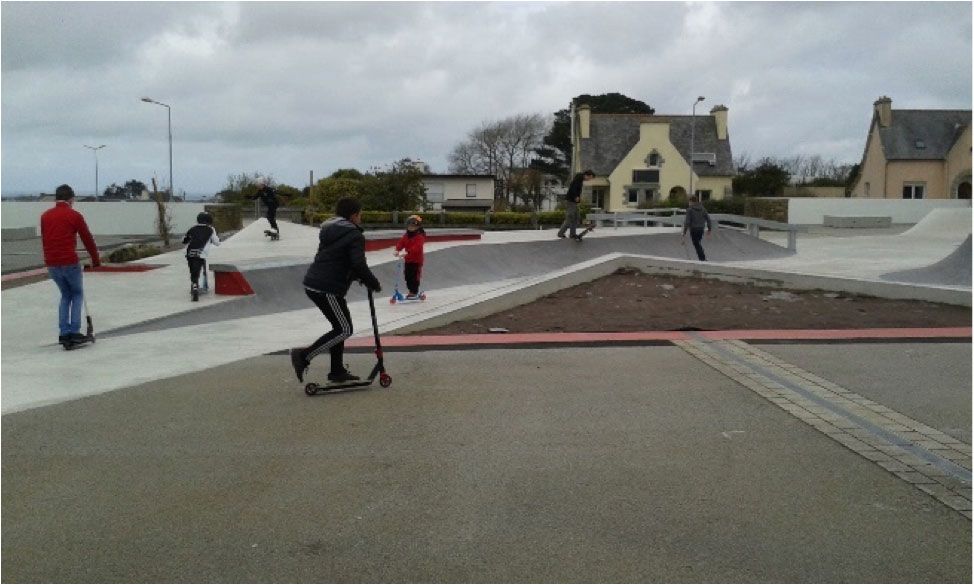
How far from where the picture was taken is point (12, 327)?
1085 centimetres

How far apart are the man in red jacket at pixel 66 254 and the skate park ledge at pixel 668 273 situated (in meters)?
3.64

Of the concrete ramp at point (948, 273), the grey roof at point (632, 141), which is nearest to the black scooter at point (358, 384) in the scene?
the concrete ramp at point (948, 273)

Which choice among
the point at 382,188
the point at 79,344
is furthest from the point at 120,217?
the point at 79,344

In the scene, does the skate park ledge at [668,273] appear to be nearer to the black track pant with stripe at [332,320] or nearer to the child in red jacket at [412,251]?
the child in red jacket at [412,251]

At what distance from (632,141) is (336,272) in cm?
5950

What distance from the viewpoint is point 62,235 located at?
9000 millimetres

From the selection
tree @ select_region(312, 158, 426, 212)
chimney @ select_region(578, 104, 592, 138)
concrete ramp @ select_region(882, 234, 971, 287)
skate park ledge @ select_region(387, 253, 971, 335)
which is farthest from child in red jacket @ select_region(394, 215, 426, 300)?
chimney @ select_region(578, 104, 592, 138)

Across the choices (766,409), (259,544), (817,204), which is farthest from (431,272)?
(817,204)

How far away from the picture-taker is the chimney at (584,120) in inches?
2473

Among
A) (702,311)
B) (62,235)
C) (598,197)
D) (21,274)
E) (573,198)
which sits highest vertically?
(598,197)

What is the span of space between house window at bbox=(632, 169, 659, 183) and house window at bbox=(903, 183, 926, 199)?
17.5 m

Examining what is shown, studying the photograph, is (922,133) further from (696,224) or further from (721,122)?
(696,224)

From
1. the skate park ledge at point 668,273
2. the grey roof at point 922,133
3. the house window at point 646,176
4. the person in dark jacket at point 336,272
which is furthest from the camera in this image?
the house window at point 646,176

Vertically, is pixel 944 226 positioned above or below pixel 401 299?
above
